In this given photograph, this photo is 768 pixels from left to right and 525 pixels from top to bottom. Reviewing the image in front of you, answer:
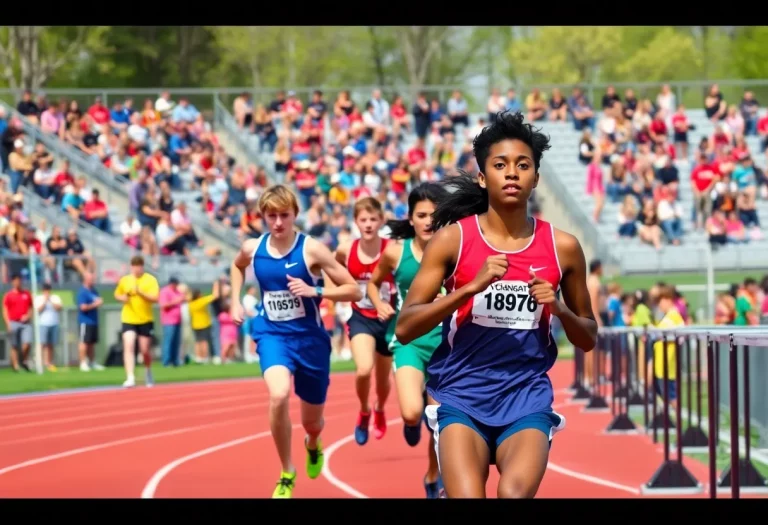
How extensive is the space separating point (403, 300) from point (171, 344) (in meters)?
17.6

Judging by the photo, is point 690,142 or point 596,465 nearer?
point 596,465

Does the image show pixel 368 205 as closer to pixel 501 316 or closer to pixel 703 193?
pixel 501 316

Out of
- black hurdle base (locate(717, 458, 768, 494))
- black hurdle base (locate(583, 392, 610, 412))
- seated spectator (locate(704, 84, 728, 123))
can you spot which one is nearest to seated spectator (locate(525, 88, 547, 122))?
seated spectator (locate(704, 84, 728, 123))

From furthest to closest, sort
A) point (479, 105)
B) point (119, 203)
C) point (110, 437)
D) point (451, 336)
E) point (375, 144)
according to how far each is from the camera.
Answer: point (479, 105) → point (375, 144) → point (119, 203) → point (110, 437) → point (451, 336)

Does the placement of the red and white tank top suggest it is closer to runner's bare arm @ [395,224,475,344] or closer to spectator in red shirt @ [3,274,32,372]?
runner's bare arm @ [395,224,475,344]

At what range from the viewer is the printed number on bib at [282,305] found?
393 inches

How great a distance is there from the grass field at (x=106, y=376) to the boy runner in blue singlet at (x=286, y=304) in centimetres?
1195

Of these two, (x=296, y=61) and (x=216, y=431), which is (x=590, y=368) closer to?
(x=216, y=431)

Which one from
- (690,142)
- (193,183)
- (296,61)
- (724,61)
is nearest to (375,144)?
(193,183)

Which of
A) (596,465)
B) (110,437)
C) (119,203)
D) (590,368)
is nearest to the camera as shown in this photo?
(596,465)

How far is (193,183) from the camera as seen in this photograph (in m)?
33.8

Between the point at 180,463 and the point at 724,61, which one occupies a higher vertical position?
the point at 724,61

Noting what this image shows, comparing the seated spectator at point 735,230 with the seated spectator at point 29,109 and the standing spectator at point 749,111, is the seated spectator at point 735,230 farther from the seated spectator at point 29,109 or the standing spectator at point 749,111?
the seated spectator at point 29,109

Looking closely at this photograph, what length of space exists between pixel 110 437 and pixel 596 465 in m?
5.51
